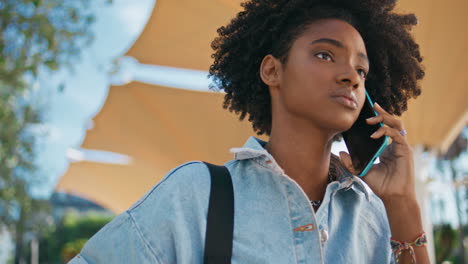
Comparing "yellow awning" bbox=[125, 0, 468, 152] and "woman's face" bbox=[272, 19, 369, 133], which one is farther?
"yellow awning" bbox=[125, 0, 468, 152]

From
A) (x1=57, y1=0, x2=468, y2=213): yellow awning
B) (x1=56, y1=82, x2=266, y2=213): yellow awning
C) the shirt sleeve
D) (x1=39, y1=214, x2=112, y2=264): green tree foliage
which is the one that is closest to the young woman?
the shirt sleeve

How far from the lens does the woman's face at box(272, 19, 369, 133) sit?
1780 mm

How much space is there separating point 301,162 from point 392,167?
338mm

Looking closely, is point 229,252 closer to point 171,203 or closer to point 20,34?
point 171,203

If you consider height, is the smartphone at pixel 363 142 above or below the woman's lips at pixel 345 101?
below

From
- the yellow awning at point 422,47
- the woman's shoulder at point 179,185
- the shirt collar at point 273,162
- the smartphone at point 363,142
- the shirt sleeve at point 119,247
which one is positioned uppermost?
the yellow awning at point 422,47

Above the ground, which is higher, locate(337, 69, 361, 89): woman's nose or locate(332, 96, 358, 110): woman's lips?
locate(337, 69, 361, 89): woman's nose

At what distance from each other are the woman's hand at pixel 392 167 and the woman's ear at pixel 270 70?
1.23 feet

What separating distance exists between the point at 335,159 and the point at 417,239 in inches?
16.6

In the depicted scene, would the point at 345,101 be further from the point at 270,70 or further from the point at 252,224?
the point at 252,224

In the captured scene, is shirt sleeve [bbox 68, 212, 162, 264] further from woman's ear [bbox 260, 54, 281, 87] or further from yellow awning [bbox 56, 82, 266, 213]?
yellow awning [bbox 56, 82, 266, 213]

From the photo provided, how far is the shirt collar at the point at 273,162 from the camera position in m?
1.72

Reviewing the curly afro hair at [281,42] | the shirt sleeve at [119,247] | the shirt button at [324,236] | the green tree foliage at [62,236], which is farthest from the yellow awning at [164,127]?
the green tree foliage at [62,236]

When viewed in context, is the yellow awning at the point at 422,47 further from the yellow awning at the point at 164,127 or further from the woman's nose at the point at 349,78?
the woman's nose at the point at 349,78
